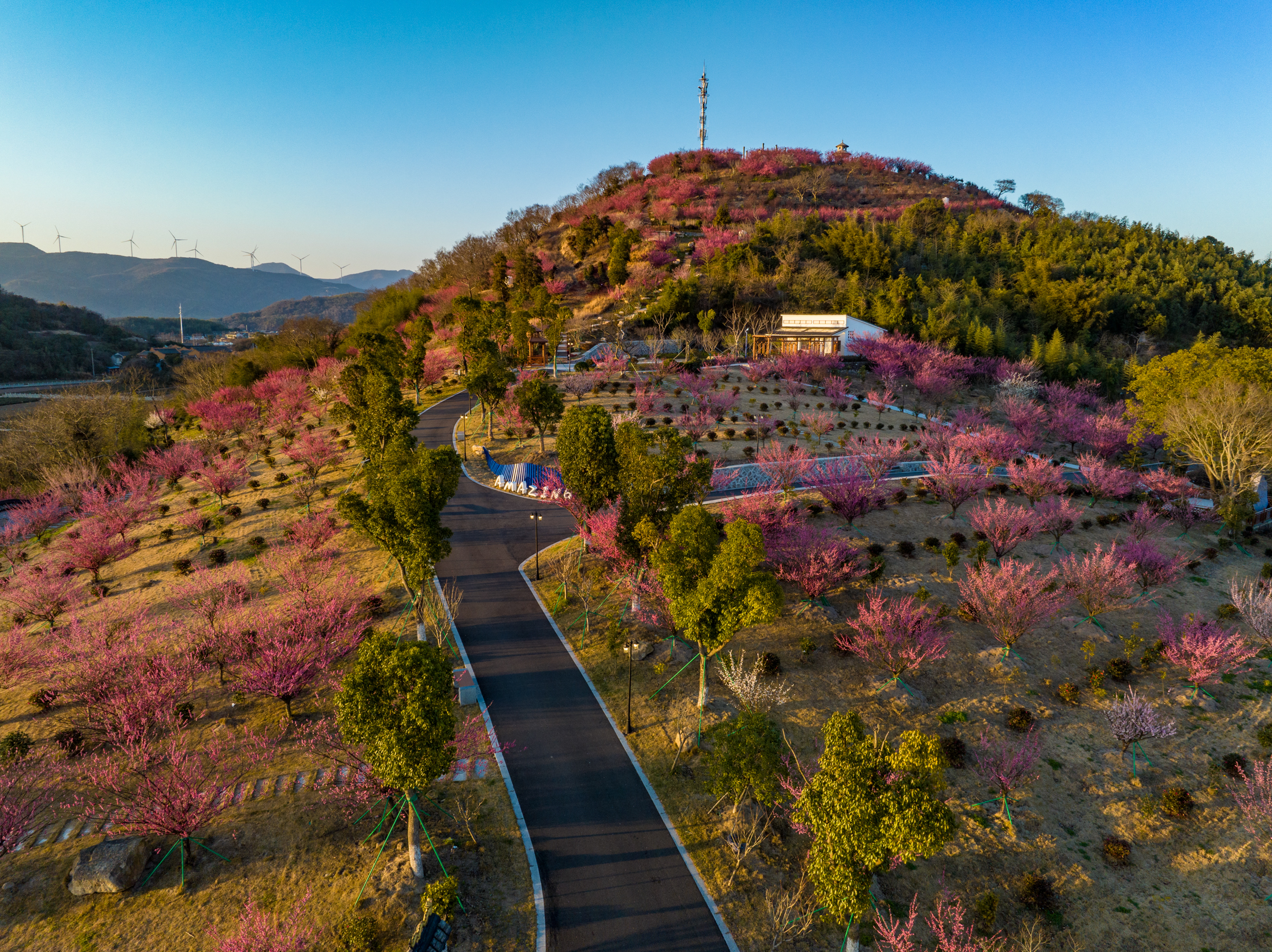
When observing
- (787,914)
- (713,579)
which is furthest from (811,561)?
(787,914)

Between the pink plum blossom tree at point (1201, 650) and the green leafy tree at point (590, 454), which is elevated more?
the green leafy tree at point (590, 454)

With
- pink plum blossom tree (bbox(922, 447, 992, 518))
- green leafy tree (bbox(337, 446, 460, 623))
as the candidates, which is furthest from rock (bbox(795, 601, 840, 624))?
green leafy tree (bbox(337, 446, 460, 623))

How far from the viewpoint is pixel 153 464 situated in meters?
53.2

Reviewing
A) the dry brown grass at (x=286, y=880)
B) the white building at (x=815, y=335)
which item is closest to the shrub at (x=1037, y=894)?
the dry brown grass at (x=286, y=880)

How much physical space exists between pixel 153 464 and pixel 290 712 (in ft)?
147

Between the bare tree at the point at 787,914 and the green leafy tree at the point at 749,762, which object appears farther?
the green leafy tree at the point at 749,762

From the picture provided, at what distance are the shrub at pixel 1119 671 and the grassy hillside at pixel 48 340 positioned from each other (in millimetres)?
182489

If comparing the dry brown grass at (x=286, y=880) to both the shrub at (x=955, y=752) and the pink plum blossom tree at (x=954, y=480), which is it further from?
the pink plum blossom tree at (x=954, y=480)

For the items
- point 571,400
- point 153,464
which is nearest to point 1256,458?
point 571,400

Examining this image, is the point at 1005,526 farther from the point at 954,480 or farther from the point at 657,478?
the point at 657,478

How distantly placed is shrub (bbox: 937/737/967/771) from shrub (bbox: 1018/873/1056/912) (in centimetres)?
442

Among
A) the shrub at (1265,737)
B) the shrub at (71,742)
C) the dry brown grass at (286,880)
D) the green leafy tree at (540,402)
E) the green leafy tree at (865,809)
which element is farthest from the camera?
the green leafy tree at (540,402)

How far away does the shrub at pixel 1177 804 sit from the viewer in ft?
68.4

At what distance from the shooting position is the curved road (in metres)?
16.7
